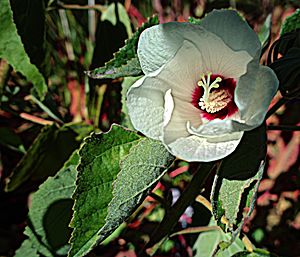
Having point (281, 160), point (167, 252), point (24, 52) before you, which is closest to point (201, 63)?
point (24, 52)

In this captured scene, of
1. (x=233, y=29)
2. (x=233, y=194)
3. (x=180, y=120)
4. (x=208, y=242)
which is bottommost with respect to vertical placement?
(x=208, y=242)

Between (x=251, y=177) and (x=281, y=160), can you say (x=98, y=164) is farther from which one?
(x=281, y=160)

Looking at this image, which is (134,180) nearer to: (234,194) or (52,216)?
(234,194)

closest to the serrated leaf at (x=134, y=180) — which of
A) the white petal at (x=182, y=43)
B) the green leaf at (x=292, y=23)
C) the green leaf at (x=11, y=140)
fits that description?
the white petal at (x=182, y=43)

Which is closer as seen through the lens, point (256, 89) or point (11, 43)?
point (256, 89)

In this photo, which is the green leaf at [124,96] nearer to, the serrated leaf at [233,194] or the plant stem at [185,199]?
the plant stem at [185,199]

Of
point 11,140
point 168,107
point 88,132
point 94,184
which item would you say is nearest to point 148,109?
point 168,107
